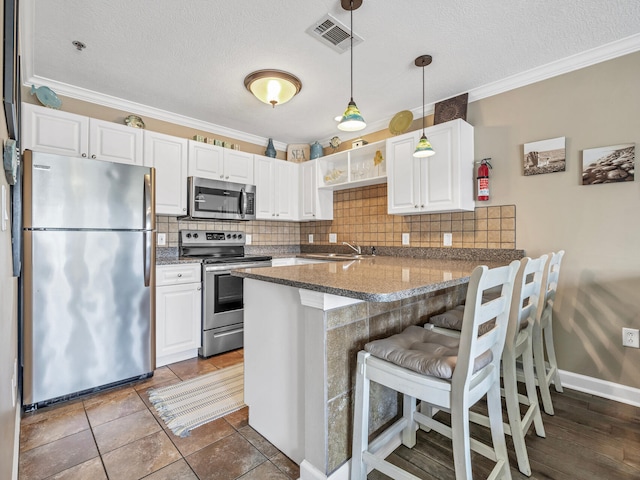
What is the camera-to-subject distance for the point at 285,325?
4.92 ft

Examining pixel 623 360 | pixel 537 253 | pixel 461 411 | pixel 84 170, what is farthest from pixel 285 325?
pixel 623 360

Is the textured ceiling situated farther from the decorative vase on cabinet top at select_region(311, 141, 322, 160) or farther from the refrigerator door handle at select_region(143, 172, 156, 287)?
the decorative vase on cabinet top at select_region(311, 141, 322, 160)

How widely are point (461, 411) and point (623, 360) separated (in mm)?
1926

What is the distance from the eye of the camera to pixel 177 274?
2.79m

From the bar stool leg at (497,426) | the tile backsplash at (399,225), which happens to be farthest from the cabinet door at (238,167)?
the bar stool leg at (497,426)

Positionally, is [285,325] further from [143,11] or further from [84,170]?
[143,11]

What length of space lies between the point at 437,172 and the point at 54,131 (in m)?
3.13

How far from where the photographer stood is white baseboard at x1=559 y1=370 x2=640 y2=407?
2.05 metres

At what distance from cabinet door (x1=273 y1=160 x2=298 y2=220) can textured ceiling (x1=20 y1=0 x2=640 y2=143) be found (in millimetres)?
1034

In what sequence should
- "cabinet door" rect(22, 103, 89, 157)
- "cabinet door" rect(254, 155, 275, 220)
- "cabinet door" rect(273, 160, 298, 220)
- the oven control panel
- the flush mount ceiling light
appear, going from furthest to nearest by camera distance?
"cabinet door" rect(273, 160, 298, 220) → "cabinet door" rect(254, 155, 275, 220) → the oven control panel → the flush mount ceiling light → "cabinet door" rect(22, 103, 89, 157)

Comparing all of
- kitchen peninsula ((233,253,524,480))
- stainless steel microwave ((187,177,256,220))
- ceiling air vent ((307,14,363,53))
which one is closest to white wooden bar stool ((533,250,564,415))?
kitchen peninsula ((233,253,524,480))

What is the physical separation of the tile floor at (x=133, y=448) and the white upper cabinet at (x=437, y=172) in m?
2.21

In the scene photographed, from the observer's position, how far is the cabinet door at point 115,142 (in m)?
2.58

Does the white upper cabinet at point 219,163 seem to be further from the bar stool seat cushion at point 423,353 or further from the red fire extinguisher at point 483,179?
the bar stool seat cushion at point 423,353
